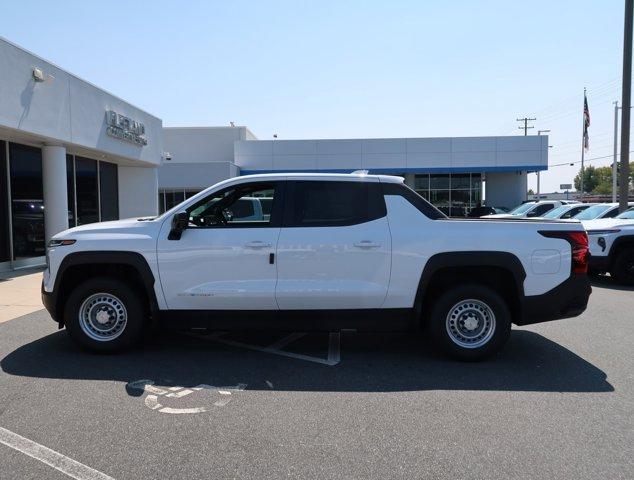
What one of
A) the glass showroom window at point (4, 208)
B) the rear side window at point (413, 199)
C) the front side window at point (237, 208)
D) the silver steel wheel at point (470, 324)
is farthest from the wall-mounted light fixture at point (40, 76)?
the silver steel wheel at point (470, 324)

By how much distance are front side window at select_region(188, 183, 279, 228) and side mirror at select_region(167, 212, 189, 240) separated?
7.5 inches

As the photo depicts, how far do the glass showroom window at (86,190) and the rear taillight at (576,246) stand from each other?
15.1 meters

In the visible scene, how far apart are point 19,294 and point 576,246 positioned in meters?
9.34

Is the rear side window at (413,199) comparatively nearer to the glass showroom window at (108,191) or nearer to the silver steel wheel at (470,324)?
the silver steel wheel at (470,324)

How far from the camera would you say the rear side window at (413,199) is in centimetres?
567

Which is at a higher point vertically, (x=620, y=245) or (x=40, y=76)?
(x=40, y=76)

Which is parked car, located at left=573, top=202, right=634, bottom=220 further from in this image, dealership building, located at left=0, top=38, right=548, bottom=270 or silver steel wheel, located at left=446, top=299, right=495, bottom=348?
dealership building, located at left=0, top=38, right=548, bottom=270

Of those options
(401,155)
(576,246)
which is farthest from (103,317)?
(401,155)

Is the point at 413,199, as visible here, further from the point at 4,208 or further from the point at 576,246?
the point at 4,208

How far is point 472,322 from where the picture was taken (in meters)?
5.59

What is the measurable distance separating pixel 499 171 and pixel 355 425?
111 feet

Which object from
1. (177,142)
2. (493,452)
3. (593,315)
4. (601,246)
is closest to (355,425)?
(493,452)

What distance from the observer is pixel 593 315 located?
8.05 m

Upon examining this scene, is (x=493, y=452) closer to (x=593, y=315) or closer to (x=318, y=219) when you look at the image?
(x=318, y=219)
